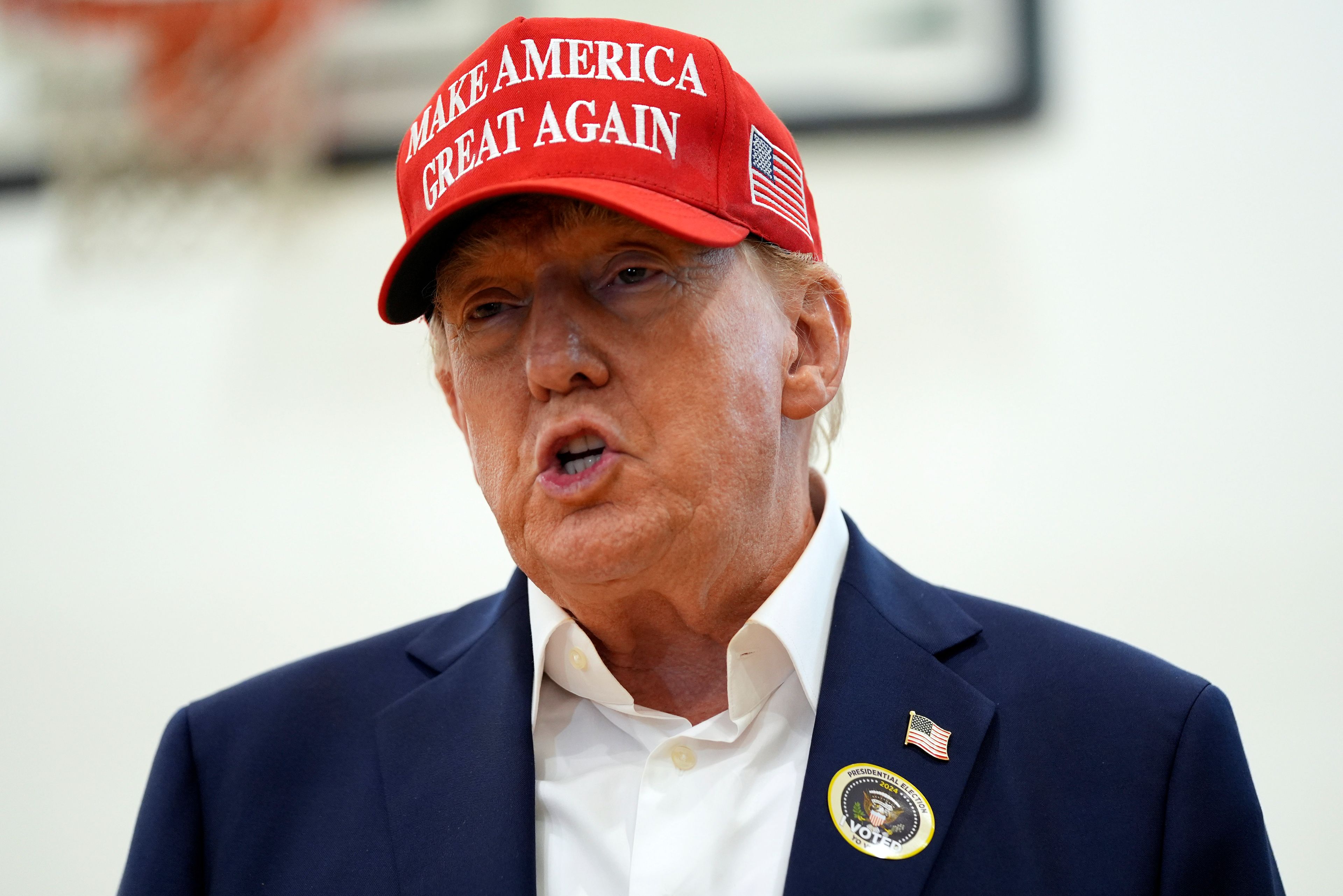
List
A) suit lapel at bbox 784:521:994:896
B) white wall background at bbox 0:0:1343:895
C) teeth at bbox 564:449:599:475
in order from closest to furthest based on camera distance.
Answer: suit lapel at bbox 784:521:994:896 < teeth at bbox 564:449:599:475 < white wall background at bbox 0:0:1343:895

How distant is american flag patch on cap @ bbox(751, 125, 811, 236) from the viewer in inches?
45.5

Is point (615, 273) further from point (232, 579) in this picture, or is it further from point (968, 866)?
point (232, 579)

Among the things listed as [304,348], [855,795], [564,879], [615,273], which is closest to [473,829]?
[564,879]

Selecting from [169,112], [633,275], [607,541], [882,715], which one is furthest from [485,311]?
[169,112]

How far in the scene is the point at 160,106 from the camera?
2510 mm

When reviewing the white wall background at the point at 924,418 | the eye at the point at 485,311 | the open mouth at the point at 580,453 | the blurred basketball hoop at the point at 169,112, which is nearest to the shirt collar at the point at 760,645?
the open mouth at the point at 580,453

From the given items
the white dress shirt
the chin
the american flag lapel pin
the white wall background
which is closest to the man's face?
the chin

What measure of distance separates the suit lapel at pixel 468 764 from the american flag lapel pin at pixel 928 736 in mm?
391

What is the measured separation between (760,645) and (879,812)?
0.69 ft

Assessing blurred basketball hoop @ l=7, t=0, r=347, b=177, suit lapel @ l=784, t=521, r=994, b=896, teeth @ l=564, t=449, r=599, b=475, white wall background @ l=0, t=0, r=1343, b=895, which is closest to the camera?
suit lapel @ l=784, t=521, r=994, b=896

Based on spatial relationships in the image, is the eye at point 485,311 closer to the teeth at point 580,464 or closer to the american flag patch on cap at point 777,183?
the teeth at point 580,464

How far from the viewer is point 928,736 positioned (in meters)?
1.08

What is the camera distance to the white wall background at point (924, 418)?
2146 millimetres

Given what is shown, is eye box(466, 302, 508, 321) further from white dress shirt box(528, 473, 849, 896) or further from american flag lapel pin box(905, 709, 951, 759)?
american flag lapel pin box(905, 709, 951, 759)
